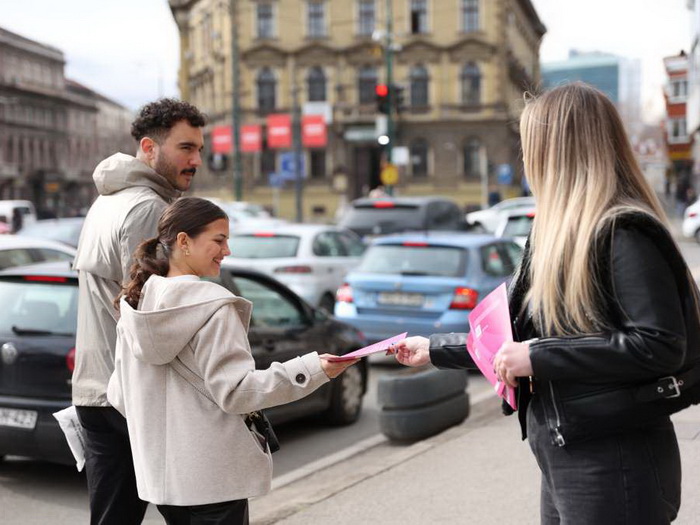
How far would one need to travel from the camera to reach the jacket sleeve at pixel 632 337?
94.4 inches

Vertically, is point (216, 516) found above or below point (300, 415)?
above

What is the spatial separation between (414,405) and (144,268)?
474cm

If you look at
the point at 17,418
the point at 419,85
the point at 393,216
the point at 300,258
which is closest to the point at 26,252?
the point at 300,258

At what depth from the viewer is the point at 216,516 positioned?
3020 millimetres

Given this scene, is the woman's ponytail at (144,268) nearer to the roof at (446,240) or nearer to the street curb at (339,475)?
the street curb at (339,475)

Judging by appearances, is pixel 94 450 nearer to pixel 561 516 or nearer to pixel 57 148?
pixel 561 516

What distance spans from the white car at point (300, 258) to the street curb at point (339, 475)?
6191mm

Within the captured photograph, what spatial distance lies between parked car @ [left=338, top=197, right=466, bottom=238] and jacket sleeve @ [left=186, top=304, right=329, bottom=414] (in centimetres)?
1682

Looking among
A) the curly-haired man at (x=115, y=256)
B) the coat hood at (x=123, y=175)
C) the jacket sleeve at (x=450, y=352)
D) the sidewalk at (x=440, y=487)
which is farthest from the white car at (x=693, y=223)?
the jacket sleeve at (x=450, y=352)

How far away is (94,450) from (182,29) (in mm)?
70311

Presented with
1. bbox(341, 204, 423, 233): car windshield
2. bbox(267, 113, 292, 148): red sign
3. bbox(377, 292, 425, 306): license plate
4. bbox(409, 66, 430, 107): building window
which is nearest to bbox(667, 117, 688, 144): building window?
bbox(409, 66, 430, 107): building window

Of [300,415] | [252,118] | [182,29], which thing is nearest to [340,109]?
[252,118]

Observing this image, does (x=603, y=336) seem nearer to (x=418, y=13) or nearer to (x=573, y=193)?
(x=573, y=193)

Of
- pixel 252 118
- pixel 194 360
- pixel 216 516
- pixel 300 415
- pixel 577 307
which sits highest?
pixel 252 118
